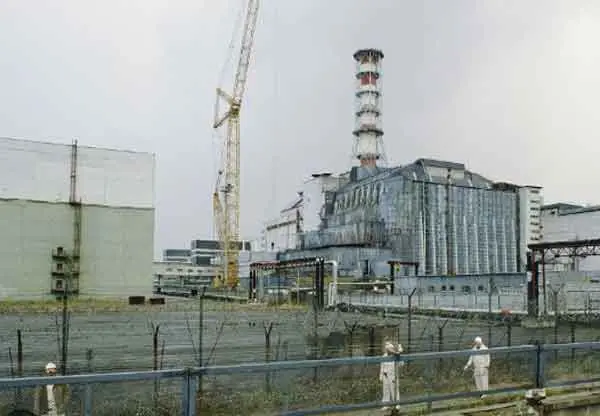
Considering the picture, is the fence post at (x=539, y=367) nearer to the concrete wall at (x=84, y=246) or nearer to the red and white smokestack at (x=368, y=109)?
the concrete wall at (x=84, y=246)

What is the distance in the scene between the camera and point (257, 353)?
59.5 feet

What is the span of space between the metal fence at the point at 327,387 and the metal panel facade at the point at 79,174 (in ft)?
154

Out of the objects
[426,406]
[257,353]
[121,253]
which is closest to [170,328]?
[257,353]

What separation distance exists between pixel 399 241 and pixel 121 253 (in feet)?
160

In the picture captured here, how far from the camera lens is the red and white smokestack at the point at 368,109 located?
369 feet

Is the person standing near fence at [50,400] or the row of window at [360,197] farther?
the row of window at [360,197]

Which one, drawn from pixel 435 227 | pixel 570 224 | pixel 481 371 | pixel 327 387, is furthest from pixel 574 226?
pixel 327 387

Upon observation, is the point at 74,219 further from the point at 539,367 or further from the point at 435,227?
the point at 435,227

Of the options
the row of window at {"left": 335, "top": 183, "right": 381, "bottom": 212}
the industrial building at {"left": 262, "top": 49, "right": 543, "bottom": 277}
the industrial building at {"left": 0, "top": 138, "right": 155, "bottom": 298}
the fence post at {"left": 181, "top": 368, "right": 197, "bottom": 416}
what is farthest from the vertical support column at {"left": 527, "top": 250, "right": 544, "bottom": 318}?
the row of window at {"left": 335, "top": 183, "right": 381, "bottom": 212}

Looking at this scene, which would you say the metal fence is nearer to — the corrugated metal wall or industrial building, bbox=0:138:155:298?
industrial building, bbox=0:138:155:298

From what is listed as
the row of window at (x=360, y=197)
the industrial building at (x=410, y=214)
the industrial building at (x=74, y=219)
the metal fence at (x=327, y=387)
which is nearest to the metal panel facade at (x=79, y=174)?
the industrial building at (x=74, y=219)

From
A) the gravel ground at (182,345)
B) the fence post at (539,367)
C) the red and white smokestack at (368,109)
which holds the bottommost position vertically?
the gravel ground at (182,345)

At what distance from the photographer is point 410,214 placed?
318 ft

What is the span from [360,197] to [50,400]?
99811 mm
